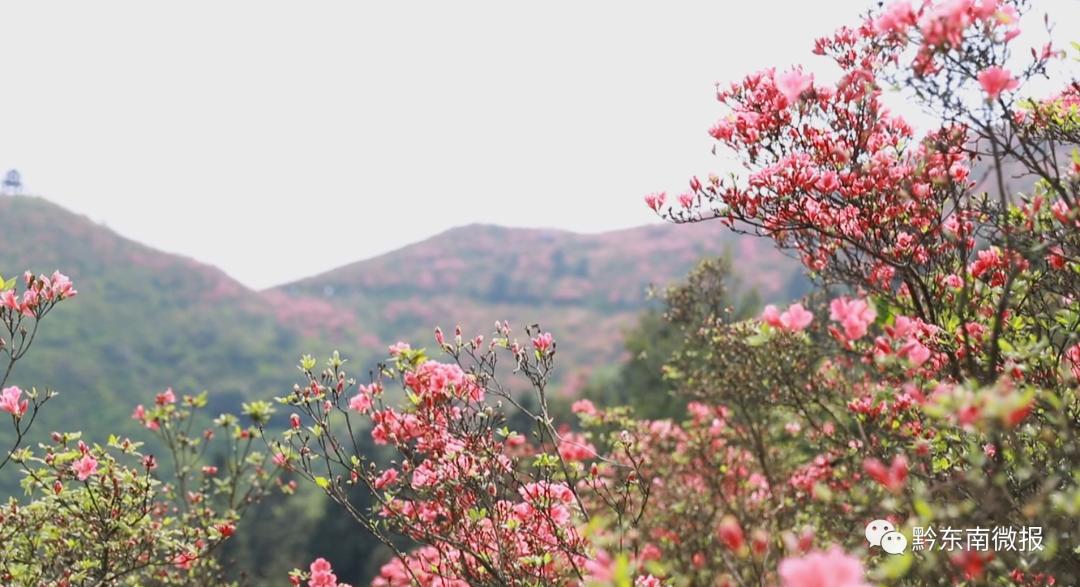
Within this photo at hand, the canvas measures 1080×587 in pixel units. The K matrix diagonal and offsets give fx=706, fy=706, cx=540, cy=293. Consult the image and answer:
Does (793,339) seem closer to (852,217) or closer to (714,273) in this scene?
(852,217)

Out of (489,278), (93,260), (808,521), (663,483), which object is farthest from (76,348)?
(808,521)

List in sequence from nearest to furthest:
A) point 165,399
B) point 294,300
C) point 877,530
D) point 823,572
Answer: point 823,572, point 877,530, point 165,399, point 294,300

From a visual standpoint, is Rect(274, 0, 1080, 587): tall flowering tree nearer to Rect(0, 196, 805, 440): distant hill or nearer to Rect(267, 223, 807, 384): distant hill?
Rect(0, 196, 805, 440): distant hill

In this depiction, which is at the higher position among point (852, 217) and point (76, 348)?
point (852, 217)

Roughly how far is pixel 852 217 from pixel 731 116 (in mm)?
1121

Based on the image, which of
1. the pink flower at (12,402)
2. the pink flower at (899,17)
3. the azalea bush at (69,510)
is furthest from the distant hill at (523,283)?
the pink flower at (899,17)

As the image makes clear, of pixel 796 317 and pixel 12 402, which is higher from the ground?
pixel 796 317

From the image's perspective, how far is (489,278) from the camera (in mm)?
75938

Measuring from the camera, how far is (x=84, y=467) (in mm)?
4836

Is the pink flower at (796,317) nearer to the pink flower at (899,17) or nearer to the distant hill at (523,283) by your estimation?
the pink flower at (899,17)
